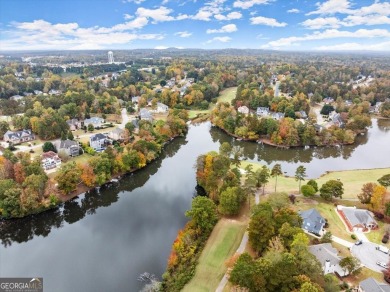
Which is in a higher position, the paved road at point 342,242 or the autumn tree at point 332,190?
the autumn tree at point 332,190

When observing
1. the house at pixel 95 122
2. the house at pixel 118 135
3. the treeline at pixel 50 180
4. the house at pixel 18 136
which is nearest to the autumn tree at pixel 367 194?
the treeline at pixel 50 180

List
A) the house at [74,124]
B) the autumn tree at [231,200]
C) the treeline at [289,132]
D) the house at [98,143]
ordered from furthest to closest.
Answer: the house at [74,124] → the treeline at [289,132] → the house at [98,143] → the autumn tree at [231,200]

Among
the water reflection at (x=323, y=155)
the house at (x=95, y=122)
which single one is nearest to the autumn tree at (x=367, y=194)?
the water reflection at (x=323, y=155)

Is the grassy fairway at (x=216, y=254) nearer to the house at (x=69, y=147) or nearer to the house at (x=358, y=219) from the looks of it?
the house at (x=358, y=219)

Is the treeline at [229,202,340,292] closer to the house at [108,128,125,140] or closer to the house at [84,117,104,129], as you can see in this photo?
the house at [108,128,125,140]

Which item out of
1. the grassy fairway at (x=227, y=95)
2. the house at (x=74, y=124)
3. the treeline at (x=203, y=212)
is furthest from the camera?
the grassy fairway at (x=227, y=95)

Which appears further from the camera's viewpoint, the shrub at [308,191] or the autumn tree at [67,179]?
the autumn tree at [67,179]

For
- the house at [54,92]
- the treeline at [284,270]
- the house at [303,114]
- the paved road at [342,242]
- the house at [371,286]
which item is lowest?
the paved road at [342,242]

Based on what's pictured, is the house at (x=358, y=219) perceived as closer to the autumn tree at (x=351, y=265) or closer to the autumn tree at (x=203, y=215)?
the autumn tree at (x=351, y=265)
